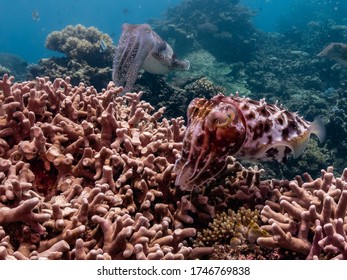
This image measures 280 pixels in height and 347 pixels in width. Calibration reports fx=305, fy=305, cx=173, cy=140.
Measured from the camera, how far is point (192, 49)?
23.2 meters

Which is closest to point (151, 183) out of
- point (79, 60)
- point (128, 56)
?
point (128, 56)

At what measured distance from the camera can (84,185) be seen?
3.55 metres

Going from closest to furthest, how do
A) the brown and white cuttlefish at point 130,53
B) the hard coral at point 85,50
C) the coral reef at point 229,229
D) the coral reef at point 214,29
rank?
the coral reef at point 229,229 < the brown and white cuttlefish at point 130,53 < the hard coral at point 85,50 < the coral reef at point 214,29

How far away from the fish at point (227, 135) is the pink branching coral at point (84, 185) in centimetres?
57

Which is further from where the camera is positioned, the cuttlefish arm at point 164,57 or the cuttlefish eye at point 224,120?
the cuttlefish arm at point 164,57

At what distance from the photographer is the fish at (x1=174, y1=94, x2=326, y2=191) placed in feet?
9.51

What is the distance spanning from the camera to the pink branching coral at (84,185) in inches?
106

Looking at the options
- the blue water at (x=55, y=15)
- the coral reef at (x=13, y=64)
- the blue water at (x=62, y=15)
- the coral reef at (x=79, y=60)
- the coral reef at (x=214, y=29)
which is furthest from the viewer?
the blue water at (x=55, y=15)

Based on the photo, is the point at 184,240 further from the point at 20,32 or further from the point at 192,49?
the point at 20,32

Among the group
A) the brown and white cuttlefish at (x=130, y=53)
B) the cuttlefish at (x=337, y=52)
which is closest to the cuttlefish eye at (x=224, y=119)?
the brown and white cuttlefish at (x=130, y=53)

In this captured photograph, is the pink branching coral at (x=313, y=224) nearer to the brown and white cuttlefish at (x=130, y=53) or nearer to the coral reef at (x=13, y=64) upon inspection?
the brown and white cuttlefish at (x=130, y=53)

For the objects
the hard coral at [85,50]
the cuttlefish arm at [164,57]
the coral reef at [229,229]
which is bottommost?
the coral reef at [229,229]

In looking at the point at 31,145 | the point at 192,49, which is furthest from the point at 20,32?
the point at 31,145

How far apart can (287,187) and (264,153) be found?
0.85m
